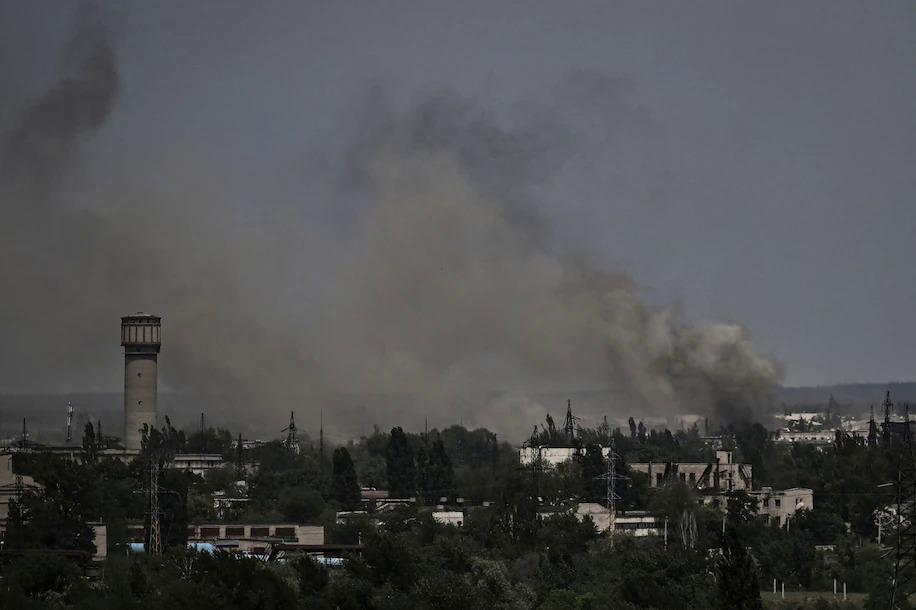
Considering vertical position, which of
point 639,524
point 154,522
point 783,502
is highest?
point 783,502

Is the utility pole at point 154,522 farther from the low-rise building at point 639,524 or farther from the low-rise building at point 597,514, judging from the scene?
the low-rise building at point 639,524

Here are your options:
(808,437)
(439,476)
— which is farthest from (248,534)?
(808,437)

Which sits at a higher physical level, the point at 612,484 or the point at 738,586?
the point at 612,484

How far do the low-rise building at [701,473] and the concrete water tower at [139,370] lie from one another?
36.5 m

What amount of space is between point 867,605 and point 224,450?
9982cm

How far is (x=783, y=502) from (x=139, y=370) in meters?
50.6

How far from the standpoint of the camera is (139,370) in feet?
425

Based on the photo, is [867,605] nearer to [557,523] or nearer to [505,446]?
[557,523]

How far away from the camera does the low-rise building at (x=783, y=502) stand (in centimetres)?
9725

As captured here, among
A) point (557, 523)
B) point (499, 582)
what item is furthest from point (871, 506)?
point (499, 582)

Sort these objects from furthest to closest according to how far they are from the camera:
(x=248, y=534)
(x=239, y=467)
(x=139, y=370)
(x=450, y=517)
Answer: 1. (x=239, y=467)
2. (x=139, y=370)
3. (x=450, y=517)
4. (x=248, y=534)

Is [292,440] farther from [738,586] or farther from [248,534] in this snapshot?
[738,586]

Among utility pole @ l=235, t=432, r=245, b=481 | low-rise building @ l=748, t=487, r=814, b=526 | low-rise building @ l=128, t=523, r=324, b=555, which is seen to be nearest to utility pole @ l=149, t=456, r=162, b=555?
low-rise building @ l=128, t=523, r=324, b=555

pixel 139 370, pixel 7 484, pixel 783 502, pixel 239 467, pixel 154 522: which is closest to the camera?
pixel 154 522
